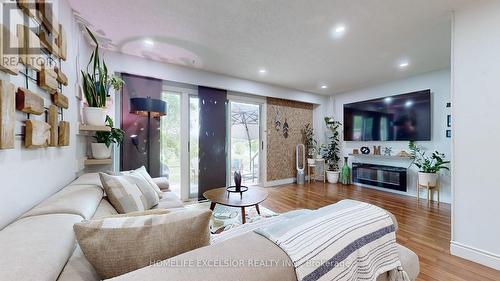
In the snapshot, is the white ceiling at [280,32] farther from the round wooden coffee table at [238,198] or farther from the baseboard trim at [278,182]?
the baseboard trim at [278,182]

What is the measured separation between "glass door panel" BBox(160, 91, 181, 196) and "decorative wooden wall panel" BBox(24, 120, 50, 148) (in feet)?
7.27

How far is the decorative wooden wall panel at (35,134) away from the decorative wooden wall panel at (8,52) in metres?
0.28

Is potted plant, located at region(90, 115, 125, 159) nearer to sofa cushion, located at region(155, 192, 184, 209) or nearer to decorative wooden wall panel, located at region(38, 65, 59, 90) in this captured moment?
sofa cushion, located at region(155, 192, 184, 209)

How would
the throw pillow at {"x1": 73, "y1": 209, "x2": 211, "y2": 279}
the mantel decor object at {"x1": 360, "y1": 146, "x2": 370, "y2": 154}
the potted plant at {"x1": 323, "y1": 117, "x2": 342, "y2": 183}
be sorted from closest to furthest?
1. the throw pillow at {"x1": 73, "y1": 209, "x2": 211, "y2": 279}
2. the mantel decor object at {"x1": 360, "y1": 146, "x2": 370, "y2": 154}
3. the potted plant at {"x1": 323, "y1": 117, "x2": 342, "y2": 183}

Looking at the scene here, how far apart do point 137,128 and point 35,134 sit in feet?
7.01

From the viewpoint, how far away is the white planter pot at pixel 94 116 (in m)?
2.09

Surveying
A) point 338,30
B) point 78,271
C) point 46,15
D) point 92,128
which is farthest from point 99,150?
point 338,30

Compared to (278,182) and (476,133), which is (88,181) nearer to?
(476,133)

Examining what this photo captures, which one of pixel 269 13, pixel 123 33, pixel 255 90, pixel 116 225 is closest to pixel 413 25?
pixel 269 13

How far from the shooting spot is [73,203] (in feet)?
3.58

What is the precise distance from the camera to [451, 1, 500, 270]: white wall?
1.73 m

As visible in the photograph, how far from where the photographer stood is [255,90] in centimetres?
430

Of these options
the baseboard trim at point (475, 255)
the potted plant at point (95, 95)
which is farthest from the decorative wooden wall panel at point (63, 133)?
the baseboard trim at point (475, 255)

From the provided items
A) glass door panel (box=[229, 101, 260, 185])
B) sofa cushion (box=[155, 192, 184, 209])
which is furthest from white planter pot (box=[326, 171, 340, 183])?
sofa cushion (box=[155, 192, 184, 209])
